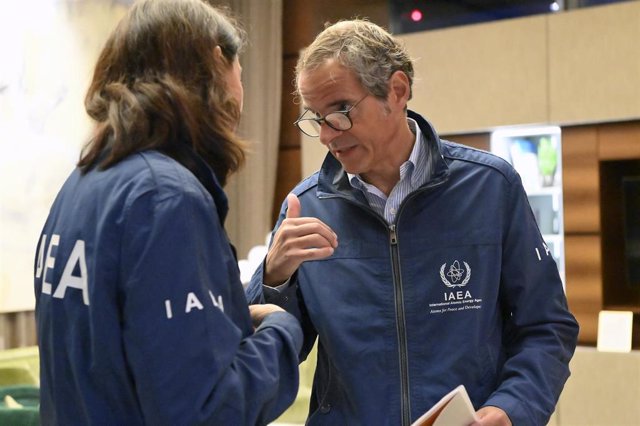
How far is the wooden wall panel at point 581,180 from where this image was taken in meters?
5.28

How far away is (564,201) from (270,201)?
91.6 inches

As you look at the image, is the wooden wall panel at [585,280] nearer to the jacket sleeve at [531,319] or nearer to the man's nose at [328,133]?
the jacket sleeve at [531,319]

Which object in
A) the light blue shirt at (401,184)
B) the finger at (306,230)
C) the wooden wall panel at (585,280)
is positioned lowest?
the wooden wall panel at (585,280)

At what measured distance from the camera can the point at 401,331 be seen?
1.94m

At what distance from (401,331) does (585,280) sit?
3.60 metres

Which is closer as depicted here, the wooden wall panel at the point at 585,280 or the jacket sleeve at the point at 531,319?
the jacket sleeve at the point at 531,319

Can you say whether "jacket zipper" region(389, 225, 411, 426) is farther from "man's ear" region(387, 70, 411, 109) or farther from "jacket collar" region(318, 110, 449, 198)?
"man's ear" region(387, 70, 411, 109)

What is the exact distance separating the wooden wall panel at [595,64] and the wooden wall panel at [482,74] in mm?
85

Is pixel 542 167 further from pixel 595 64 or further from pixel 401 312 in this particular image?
pixel 401 312

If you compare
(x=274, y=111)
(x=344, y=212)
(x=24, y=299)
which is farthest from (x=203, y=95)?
(x=274, y=111)

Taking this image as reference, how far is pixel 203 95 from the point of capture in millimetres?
1394

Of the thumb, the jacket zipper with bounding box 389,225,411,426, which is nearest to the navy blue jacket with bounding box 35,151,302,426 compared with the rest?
the thumb

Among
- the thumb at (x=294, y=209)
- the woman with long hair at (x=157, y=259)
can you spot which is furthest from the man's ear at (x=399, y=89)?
the woman with long hair at (x=157, y=259)

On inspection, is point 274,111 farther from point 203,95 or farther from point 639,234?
point 203,95
